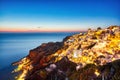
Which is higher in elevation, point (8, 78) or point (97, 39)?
point (97, 39)

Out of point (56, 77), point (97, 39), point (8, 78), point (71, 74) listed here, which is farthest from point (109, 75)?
point (8, 78)

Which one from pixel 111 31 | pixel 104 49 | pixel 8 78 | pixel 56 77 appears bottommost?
pixel 8 78

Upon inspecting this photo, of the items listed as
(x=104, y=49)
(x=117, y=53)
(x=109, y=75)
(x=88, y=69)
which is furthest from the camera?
(x=104, y=49)

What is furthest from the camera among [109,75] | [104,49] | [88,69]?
[104,49]

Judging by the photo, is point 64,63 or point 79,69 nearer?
point 79,69

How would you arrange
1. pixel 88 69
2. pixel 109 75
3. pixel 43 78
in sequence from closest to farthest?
pixel 109 75
pixel 88 69
pixel 43 78

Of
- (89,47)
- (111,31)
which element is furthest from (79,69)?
(111,31)

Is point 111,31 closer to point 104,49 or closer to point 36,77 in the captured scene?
point 104,49

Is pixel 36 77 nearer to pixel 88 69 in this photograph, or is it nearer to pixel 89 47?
pixel 88 69

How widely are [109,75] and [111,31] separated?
47280mm

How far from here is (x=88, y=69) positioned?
81875mm

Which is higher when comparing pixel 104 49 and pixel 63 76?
pixel 104 49

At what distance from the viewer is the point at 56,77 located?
83812 millimetres

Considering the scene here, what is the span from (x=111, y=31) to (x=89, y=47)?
19.9 metres
